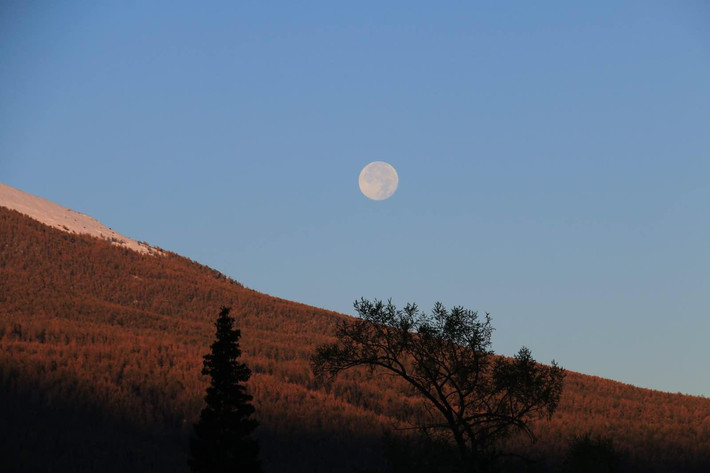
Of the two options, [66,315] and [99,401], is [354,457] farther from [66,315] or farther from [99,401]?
[66,315]

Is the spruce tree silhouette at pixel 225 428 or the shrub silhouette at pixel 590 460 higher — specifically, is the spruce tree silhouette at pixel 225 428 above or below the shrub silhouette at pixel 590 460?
below

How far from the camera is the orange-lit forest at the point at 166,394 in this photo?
97.8 metres

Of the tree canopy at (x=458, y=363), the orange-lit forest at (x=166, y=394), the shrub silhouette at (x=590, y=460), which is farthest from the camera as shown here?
the orange-lit forest at (x=166, y=394)

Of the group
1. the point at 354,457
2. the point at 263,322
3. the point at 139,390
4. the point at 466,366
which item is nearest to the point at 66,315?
the point at 139,390

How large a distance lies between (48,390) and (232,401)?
63448 millimetres

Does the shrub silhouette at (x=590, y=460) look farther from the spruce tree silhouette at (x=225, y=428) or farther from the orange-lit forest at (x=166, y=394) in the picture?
the orange-lit forest at (x=166, y=394)

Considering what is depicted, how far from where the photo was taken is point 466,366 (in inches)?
1686

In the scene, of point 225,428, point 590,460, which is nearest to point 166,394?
point 590,460

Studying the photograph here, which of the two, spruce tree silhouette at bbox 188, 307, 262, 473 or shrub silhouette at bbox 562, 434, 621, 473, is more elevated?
shrub silhouette at bbox 562, 434, 621, 473

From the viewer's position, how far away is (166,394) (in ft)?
366

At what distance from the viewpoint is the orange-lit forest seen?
9775cm

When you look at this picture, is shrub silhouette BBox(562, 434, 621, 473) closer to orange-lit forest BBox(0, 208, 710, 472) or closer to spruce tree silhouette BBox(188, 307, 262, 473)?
spruce tree silhouette BBox(188, 307, 262, 473)

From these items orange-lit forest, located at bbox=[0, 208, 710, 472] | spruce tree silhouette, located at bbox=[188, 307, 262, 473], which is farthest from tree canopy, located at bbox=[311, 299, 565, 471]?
orange-lit forest, located at bbox=[0, 208, 710, 472]

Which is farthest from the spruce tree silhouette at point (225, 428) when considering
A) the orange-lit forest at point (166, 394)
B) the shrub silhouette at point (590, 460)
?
the orange-lit forest at point (166, 394)
